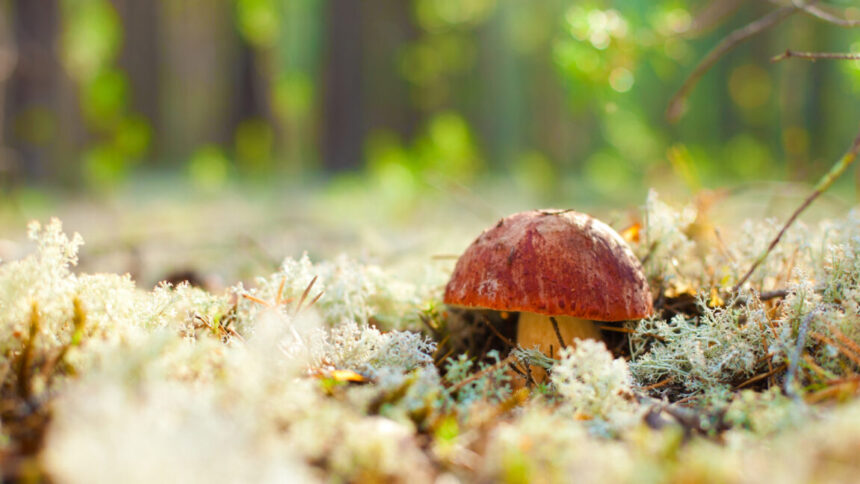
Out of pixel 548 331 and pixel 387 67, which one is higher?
pixel 387 67

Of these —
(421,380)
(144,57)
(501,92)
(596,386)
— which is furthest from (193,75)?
(596,386)

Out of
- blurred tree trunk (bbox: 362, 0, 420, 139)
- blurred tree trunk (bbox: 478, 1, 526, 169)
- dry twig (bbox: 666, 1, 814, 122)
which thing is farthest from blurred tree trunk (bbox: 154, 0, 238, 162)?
dry twig (bbox: 666, 1, 814, 122)

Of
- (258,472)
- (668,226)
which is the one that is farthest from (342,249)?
(258,472)

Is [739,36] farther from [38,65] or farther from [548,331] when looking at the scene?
[38,65]

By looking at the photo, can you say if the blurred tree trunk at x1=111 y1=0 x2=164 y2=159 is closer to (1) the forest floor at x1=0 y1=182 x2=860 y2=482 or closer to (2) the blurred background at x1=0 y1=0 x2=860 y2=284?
(2) the blurred background at x1=0 y1=0 x2=860 y2=284

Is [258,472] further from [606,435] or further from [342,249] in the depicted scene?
[342,249]

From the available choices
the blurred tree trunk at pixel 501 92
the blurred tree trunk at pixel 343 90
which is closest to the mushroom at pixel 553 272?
the blurred tree trunk at pixel 343 90

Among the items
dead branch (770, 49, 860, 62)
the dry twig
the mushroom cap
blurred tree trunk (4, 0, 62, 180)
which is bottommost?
the mushroom cap
